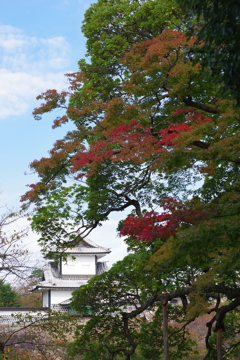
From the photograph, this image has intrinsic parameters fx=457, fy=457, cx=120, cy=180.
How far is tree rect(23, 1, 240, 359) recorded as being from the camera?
21.4 ft

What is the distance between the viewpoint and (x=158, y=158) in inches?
258

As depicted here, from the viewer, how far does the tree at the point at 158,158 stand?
6.52 m

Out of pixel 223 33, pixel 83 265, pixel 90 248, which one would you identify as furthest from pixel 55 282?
pixel 223 33

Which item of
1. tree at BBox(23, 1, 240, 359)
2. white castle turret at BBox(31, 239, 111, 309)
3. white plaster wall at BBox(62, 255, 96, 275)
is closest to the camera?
tree at BBox(23, 1, 240, 359)

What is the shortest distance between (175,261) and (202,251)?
2.14 ft

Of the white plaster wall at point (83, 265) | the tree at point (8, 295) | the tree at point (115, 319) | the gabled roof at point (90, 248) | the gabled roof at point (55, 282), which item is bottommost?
the tree at point (115, 319)

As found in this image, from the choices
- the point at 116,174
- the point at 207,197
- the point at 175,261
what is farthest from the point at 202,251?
the point at 116,174

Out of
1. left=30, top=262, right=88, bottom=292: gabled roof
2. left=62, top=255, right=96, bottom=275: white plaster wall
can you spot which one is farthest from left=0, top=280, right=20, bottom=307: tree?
left=62, top=255, right=96, bottom=275: white plaster wall

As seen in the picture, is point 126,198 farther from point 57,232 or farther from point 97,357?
point 97,357

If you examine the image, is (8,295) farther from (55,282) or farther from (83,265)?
(83,265)

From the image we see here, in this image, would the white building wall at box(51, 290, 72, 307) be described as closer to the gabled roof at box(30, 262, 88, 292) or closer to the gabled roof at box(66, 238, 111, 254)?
the gabled roof at box(30, 262, 88, 292)

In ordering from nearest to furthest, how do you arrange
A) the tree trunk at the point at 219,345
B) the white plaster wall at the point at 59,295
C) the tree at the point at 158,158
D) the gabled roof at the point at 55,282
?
the tree at the point at 158,158
the tree trunk at the point at 219,345
the gabled roof at the point at 55,282
the white plaster wall at the point at 59,295

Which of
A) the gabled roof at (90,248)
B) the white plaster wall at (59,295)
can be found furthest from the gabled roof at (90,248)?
the white plaster wall at (59,295)

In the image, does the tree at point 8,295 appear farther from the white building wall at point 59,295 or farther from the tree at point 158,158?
the tree at point 158,158
